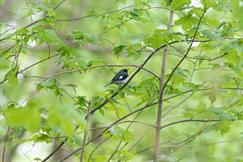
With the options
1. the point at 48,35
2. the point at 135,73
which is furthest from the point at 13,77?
the point at 135,73

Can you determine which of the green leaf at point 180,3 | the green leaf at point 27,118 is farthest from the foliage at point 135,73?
the green leaf at point 27,118

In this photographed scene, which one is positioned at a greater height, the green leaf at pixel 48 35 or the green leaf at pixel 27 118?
the green leaf at pixel 48 35

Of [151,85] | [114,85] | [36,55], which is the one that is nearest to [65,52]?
[114,85]

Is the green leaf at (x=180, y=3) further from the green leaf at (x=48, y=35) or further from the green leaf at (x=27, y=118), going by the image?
the green leaf at (x=27, y=118)

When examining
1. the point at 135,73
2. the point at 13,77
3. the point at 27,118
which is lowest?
the point at 27,118

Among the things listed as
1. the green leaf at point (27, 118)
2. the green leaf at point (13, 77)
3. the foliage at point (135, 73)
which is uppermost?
the foliage at point (135, 73)

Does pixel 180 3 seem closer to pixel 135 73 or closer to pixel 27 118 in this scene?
pixel 135 73

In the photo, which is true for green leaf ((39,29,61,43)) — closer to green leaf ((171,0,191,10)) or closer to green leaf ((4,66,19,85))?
green leaf ((4,66,19,85))

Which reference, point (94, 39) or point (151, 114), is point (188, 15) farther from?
point (151, 114)

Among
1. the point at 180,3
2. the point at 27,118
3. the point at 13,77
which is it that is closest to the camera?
the point at 27,118

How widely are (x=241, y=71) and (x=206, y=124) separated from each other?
457mm

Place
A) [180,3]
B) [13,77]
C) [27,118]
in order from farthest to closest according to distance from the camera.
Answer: [13,77], [180,3], [27,118]

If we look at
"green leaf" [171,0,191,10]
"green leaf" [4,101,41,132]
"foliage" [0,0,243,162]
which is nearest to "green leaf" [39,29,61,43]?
"foliage" [0,0,243,162]

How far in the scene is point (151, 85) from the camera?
6.72 ft
